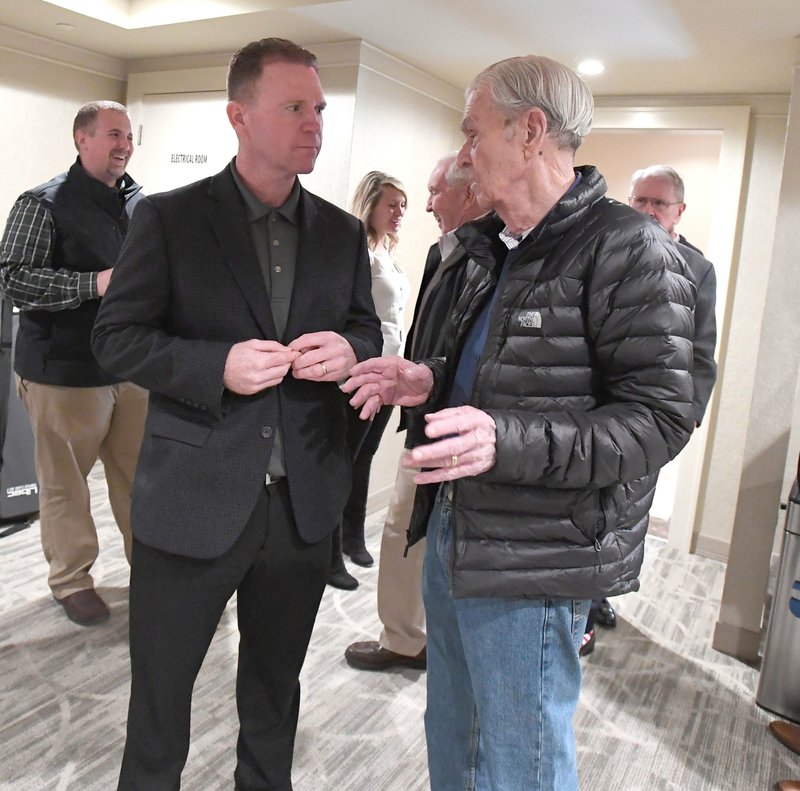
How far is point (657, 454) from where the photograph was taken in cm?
118

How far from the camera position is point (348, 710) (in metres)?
2.39

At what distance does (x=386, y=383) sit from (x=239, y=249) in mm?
403

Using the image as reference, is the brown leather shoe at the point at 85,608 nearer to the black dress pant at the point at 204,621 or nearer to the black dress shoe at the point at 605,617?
the black dress pant at the point at 204,621

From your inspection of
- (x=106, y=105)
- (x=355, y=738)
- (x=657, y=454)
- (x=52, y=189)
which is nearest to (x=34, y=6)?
(x=106, y=105)

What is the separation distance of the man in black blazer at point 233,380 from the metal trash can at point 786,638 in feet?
5.53

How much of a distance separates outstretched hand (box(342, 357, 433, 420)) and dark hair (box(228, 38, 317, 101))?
0.62m

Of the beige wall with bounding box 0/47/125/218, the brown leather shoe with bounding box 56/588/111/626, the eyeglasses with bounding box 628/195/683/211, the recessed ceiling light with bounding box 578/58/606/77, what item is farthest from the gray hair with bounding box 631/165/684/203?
the beige wall with bounding box 0/47/125/218

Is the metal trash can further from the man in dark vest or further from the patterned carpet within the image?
the man in dark vest

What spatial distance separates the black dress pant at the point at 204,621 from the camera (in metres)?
1.58

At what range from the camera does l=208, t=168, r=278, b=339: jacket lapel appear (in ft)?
5.02

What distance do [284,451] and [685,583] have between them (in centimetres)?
281

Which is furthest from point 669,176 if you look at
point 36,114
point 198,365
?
point 36,114

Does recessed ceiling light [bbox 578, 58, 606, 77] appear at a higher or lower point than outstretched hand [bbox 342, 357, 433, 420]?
higher

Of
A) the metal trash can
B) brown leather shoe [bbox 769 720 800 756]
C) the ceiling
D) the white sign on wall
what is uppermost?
the ceiling
